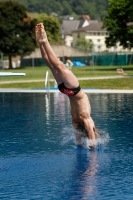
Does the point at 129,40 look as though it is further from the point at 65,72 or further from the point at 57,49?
the point at 65,72

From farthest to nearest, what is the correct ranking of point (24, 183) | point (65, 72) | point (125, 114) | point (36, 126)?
point (125, 114) < point (36, 126) < point (65, 72) < point (24, 183)

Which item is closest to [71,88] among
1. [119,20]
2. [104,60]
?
[119,20]

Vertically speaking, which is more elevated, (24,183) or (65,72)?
(65,72)

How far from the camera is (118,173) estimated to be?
35.3 ft

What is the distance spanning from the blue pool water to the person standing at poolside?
0.54 metres

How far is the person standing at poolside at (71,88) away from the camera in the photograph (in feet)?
40.5

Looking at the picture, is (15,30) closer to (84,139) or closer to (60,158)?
(84,139)

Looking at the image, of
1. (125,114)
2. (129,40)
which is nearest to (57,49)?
(129,40)

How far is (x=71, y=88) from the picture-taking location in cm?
1240

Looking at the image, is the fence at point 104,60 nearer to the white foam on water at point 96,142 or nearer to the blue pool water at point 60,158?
the blue pool water at point 60,158

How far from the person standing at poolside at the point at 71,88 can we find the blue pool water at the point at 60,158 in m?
0.54

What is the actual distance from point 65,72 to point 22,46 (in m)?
67.4

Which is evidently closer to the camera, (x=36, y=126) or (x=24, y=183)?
(x=24, y=183)

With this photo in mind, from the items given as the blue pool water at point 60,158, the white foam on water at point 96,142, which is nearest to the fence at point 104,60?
the blue pool water at point 60,158
